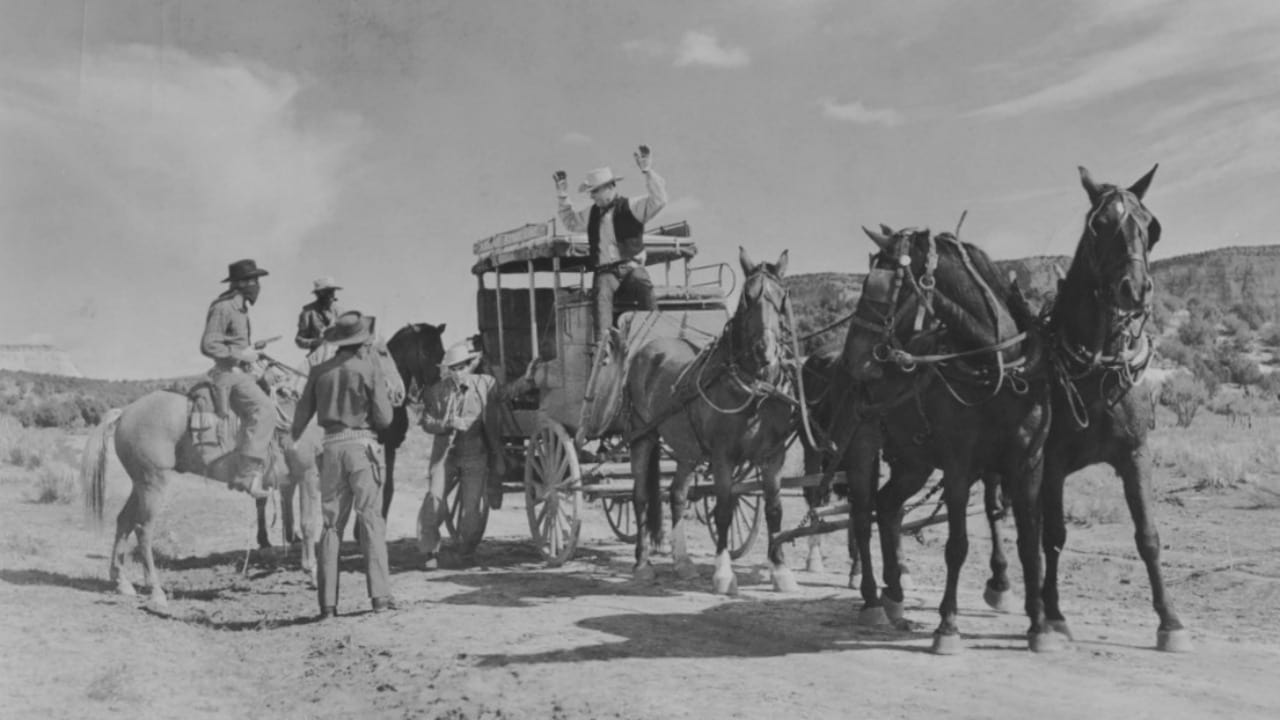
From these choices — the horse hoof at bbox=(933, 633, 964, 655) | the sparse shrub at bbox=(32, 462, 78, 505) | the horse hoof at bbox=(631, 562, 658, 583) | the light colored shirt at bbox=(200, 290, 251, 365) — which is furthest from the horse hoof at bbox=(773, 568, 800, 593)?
the sparse shrub at bbox=(32, 462, 78, 505)

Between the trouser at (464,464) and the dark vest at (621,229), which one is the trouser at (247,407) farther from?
the dark vest at (621,229)

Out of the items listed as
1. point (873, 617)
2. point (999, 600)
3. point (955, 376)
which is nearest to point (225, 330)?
point (873, 617)

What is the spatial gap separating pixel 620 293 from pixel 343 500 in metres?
3.78

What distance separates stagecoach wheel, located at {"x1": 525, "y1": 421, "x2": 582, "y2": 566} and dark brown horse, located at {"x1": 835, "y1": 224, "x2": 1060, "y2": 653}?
14.0 feet

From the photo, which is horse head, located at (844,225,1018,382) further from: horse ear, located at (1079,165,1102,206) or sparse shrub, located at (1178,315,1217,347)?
sparse shrub, located at (1178,315,1217,347)

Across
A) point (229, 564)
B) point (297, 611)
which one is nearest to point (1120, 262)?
point (297, 611)

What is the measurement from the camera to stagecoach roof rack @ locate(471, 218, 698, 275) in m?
12.2

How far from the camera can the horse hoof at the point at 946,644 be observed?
6.89 m

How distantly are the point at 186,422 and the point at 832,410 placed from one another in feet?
20.0

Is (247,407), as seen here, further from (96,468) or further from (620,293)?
(620,293)

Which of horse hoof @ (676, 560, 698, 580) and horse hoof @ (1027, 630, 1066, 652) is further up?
horse hoof @ (676, 560, 698, 580)

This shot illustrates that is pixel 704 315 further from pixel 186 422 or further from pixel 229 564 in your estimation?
pixel 229 564

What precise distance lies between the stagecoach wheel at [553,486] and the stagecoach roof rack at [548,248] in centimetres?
198

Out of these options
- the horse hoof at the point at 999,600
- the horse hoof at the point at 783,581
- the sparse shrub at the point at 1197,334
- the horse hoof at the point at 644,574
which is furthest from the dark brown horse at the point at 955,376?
the sparse shrub at the point at 1197,334
